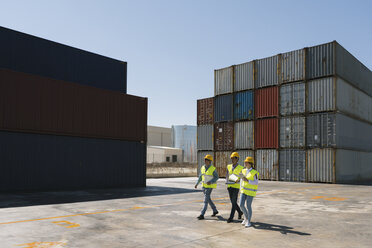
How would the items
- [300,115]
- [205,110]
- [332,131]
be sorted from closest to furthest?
[332,131]
[300,115]
[205,110]

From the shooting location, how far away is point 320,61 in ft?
89.1

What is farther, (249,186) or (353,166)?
(353,166)

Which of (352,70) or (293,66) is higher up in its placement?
(293,66)

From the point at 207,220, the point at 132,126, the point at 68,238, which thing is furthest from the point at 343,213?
the point at 132,126

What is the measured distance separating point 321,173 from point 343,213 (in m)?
16.4

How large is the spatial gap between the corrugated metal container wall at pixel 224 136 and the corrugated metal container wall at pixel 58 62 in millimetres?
12773

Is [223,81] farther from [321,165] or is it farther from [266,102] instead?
[321,165]

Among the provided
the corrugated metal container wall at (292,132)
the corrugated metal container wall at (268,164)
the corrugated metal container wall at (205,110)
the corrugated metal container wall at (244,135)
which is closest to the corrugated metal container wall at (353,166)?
the corrugated metal container wall at (292,132)

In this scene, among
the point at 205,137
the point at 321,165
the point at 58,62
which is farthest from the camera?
the point at 205,137

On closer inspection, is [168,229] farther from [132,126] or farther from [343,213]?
[132,126]

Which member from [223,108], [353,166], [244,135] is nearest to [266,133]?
[244,135]

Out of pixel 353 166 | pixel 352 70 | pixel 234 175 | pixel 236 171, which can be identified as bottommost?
pixel 353 166

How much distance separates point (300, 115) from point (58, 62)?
19.2m

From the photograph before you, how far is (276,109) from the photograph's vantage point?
97.6 ft
